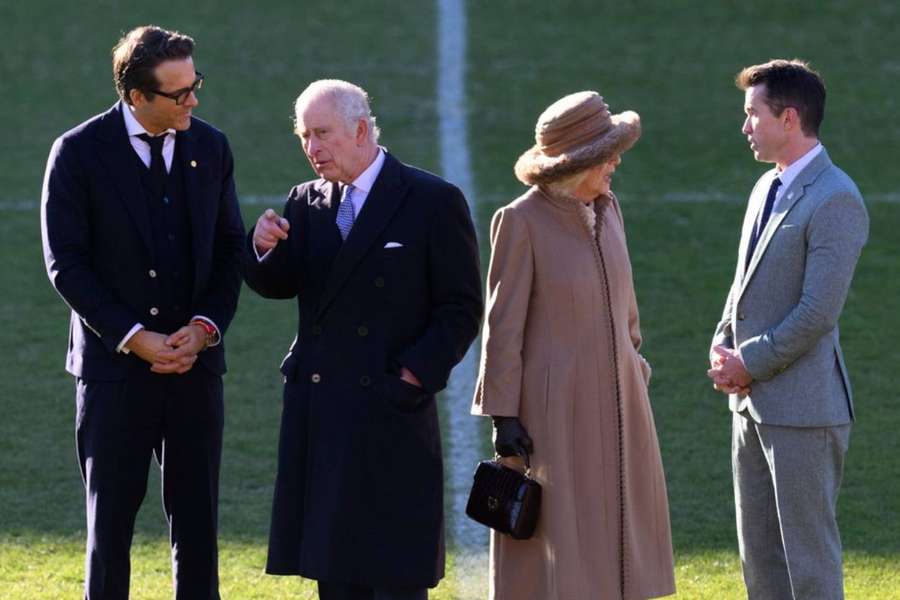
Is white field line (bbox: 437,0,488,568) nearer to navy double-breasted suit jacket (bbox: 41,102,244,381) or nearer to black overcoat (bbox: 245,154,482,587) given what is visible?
black overcoat (bbox: 245,154,482,587)

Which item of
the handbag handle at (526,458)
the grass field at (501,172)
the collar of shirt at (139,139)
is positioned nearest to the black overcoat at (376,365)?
the handbag handle at (526,458)

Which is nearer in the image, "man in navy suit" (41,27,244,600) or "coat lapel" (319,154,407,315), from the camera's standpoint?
"coat lapel" (319,154,407,315)

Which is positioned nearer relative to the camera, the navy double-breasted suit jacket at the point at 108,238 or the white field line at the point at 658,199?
the navy double-breasted suit jacket at the point at 108,238

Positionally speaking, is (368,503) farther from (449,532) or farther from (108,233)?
(449,532)

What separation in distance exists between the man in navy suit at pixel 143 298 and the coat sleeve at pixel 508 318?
89cm

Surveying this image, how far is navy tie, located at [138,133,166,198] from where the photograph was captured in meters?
5.15

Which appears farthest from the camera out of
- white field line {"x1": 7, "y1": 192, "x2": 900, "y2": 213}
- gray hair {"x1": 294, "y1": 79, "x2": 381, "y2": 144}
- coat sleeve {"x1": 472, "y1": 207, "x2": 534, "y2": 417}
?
white field line {"x1": 7, "y1": 192, "x2": 900, "y2": 213}

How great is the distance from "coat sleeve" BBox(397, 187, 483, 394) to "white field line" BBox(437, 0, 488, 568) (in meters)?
1.67

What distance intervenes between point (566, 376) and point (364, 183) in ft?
2.73

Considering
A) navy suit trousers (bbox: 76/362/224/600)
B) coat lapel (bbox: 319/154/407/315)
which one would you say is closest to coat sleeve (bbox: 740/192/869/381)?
coat lapel (bbox: 319/154/407/315)

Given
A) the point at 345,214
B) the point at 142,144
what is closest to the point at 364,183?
the point at 345,214

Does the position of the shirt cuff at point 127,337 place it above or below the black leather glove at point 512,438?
above

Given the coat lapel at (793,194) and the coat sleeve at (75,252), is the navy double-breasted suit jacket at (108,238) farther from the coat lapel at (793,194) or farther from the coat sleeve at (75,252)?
the coat lapel at (793,194)

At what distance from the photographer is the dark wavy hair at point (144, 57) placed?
5.01 metres
